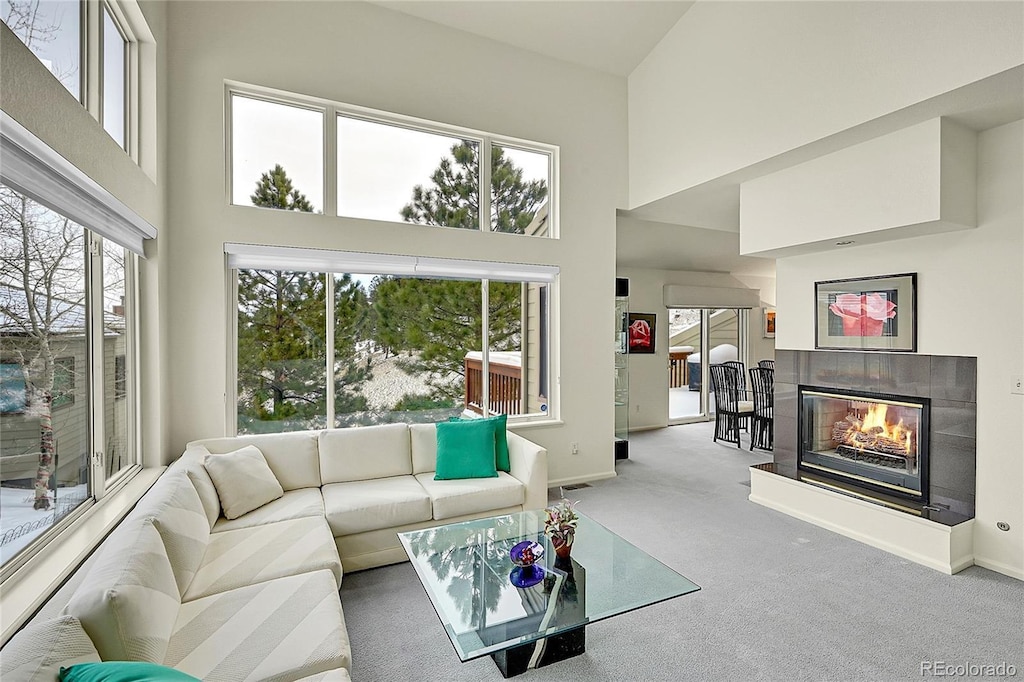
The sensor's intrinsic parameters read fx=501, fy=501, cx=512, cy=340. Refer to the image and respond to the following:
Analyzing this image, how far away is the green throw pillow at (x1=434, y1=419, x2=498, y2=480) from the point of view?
3670 millimetres

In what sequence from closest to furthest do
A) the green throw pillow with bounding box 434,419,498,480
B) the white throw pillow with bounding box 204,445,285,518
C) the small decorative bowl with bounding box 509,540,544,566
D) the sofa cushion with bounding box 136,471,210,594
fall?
the sofa cushion with bounding box 136,471,210,594 < the small decorative bowl with bounding box 509,540,544,566 < the white throw pillow with bounding box 204,445,285,518 < the green throw pillow with bounding box 434,419,498,480

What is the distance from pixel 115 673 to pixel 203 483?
6.02ft

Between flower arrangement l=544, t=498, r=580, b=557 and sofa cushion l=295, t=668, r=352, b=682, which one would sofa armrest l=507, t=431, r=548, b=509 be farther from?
sofa cushion l=295, t=668, r=352, b=682

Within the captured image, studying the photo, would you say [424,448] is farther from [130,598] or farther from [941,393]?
[941,393]

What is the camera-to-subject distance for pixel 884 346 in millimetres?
3744

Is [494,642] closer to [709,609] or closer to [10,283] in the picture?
[709,609]

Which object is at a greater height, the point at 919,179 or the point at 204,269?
the point at 919,179

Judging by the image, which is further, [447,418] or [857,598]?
[447,418]

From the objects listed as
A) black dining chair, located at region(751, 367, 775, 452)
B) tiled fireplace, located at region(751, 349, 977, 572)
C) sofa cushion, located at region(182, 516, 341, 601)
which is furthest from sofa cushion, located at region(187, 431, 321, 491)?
black dining chair, located at region(751, 367, 775, 452)

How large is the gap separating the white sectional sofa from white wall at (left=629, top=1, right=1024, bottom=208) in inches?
114

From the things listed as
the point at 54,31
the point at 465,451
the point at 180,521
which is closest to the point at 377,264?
the point at 465,451

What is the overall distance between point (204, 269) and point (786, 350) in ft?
15.7

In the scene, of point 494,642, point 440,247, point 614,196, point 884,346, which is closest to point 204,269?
point 440,247
